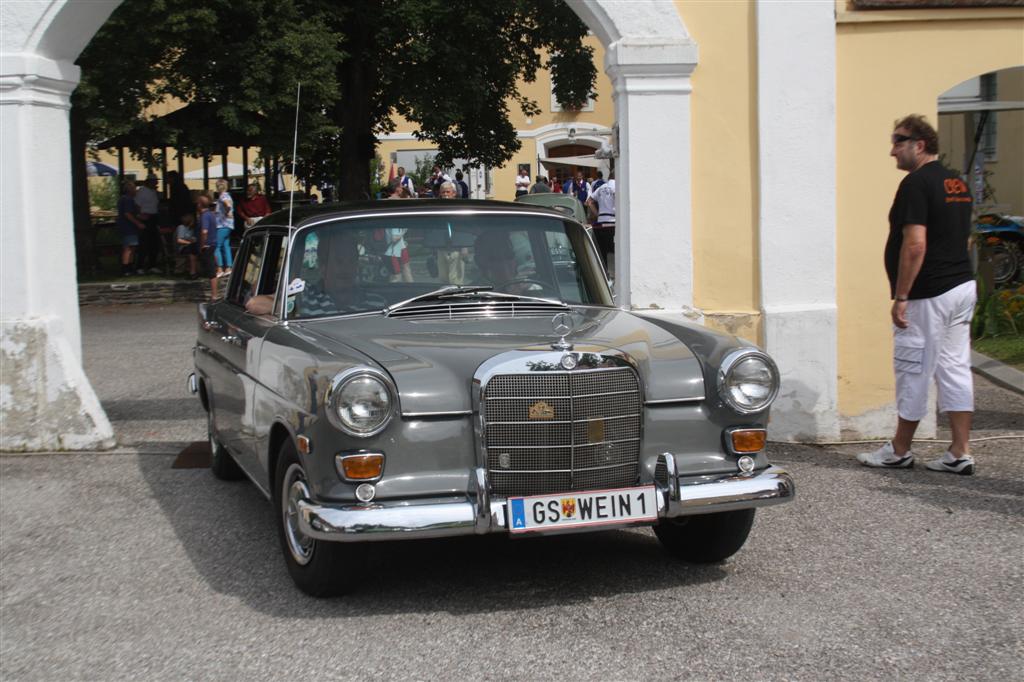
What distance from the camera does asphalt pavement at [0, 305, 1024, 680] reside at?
414 centimetres

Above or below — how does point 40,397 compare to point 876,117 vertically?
below

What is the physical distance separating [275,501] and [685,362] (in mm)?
1842

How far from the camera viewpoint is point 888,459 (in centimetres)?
711

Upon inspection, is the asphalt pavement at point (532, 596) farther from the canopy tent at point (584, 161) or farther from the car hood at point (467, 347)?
the canopy tent at point (584, 161)

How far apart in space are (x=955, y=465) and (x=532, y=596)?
328cm

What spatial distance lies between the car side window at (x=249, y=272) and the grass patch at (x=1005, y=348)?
283 inches

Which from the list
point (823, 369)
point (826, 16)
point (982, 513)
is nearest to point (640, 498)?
point (982, 513)

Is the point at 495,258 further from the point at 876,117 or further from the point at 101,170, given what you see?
the point at 101,170

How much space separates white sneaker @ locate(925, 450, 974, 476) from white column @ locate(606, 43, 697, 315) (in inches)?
75.3

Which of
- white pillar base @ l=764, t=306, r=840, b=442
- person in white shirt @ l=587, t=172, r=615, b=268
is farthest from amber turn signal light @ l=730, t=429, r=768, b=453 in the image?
person in white shirt @ l=587, t=172, r=615, b=268

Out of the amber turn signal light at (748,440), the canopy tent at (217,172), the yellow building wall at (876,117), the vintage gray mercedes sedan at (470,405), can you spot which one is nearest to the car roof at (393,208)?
the vintage gray mercedes sedan at (470,405)

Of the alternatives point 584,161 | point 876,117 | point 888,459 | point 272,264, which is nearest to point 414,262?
point 272,264

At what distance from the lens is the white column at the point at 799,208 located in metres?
7.92

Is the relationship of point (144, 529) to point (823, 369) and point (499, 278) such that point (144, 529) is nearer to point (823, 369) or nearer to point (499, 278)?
point (499, 278)
